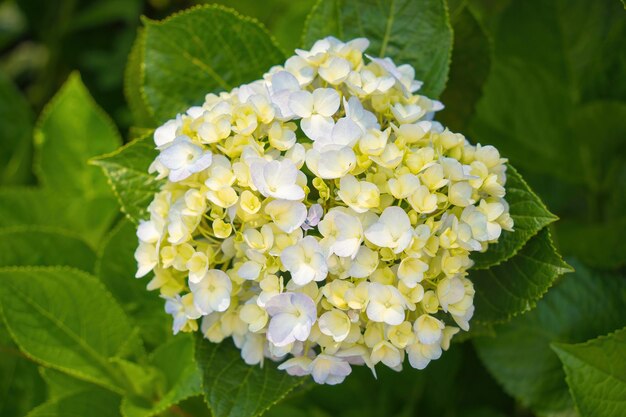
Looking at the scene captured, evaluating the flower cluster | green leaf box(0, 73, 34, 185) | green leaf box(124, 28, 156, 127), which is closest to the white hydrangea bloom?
the flower cluster

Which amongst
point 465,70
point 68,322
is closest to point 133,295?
point 68,322

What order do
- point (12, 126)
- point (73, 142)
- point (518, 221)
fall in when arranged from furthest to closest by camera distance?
point (12, 126), point (73, 142), point (518, 221)

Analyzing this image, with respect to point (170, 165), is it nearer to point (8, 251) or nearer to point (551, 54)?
point (8, 251)

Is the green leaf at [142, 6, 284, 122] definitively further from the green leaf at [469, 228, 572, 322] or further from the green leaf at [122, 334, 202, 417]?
the green leaf at [469, 228, 572, 322]

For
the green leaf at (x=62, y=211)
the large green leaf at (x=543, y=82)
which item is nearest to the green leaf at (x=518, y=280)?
the large green leaf at (x=543, y=82)

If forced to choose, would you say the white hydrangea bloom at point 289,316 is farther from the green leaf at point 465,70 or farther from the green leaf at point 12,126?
the green leaf at point 12,126

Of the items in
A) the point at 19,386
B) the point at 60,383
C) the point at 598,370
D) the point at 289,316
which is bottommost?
the point at 19,386

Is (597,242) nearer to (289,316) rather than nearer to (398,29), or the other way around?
(398,29)
